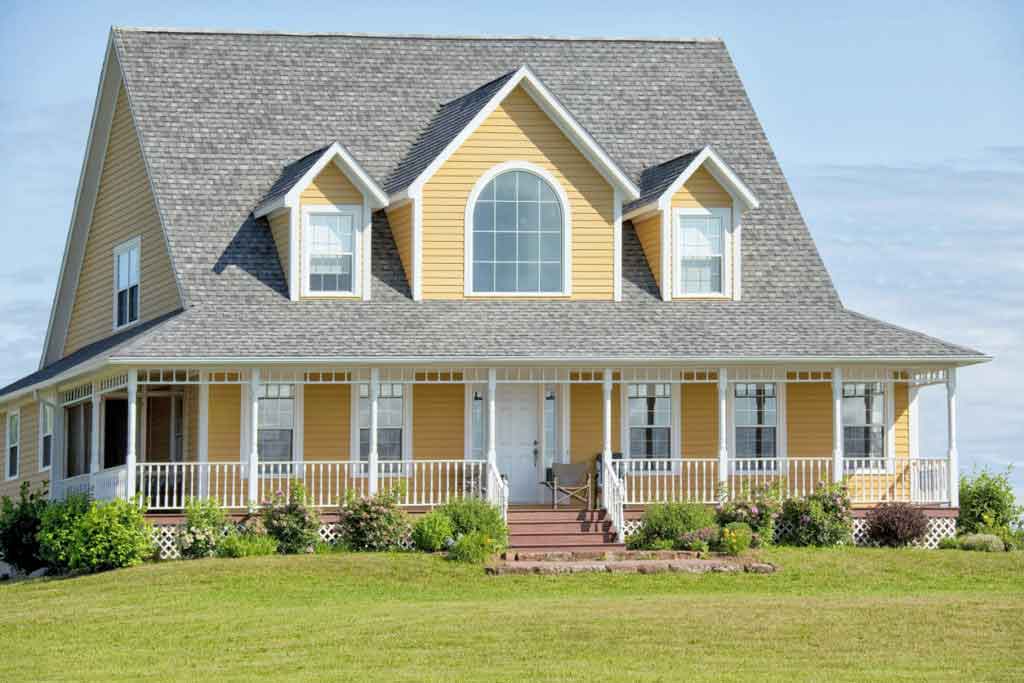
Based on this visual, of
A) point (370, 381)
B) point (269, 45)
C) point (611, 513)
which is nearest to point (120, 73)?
point (269, 45)

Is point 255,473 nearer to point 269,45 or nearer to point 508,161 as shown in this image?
point 508,161

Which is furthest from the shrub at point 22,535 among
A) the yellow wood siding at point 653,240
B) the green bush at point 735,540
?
the green bush at point 735,540

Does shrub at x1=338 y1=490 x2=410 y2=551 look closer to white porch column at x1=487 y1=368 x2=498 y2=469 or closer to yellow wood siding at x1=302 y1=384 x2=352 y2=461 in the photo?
white porch column at x1=487 y1=368 x2=498 y2=469

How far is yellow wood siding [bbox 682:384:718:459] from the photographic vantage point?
3625 centimetres

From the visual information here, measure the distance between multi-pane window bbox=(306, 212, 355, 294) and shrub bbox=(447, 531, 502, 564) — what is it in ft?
20.9

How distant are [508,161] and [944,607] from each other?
12896 mm

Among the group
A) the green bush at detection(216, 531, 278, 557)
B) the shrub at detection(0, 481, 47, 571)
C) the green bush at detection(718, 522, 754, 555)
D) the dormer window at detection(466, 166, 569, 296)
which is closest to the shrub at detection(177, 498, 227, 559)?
the green bush at detection(216, 531, 278, 557)

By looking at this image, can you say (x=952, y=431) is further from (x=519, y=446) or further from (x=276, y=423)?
(x=276, y=423)

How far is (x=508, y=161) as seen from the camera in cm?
3606

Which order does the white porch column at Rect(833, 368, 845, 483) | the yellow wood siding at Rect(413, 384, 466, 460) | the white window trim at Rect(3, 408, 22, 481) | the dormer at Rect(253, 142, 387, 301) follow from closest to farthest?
the white porch column at Rect(833, 368, 845, 483) → the dormer at Rect(253, 142, 387, 301) → the yellow wood siding at Rect(413, 384, 466, 460) → the white window trim at Rect(3, 408, 22, 481)

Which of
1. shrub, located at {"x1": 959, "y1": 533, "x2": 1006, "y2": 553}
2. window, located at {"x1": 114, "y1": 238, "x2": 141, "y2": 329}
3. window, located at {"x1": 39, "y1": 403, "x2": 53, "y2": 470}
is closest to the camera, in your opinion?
shrub, located at {"x1": 959, "y1": 533, "x2": 1006, "y2": 553}

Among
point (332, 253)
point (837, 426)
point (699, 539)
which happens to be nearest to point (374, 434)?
point (332, 253)

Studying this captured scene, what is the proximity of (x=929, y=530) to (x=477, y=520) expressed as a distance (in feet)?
28.0

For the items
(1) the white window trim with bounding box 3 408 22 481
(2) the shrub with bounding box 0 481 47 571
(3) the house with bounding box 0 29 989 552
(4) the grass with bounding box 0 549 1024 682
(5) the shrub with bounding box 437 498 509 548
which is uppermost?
(3) the house with bounding box 0 29 989 552
